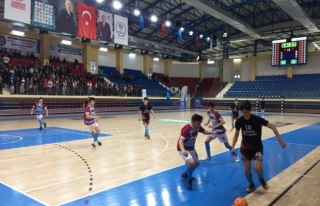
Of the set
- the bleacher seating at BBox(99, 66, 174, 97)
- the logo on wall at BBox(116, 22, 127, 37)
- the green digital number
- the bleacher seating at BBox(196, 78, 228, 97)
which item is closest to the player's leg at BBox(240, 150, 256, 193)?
the logo on wall at BBox(116, 22, 127, 37)

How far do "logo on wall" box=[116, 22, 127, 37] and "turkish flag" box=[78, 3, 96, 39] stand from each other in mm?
2326

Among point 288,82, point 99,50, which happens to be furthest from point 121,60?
point 288,82

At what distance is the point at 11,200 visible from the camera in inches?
172

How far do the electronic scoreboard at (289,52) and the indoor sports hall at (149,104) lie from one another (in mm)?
118

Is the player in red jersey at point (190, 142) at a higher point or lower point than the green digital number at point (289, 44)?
lower

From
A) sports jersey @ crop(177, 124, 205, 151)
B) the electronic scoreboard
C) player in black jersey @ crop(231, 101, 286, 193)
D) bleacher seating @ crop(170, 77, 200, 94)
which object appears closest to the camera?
player in black jersey @ crop(231, 101, 286, 193)

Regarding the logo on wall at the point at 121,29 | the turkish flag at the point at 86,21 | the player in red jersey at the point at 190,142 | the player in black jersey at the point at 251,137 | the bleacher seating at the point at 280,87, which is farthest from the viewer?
the bleacher seating at the point at 280,87

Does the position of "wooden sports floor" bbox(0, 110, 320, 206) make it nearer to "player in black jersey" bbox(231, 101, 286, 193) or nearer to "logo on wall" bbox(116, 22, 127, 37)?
"player in black jersey" bbox(231, 101, 286, 193)

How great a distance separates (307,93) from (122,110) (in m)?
22.1

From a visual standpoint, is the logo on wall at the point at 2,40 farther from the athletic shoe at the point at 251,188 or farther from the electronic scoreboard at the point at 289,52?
the electronic scoreboard at the point at 289,52

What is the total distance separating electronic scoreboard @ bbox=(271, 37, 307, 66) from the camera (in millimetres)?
30234

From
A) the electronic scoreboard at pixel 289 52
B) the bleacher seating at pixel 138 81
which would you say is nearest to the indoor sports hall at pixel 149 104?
the electronic scoreboard at pixel 289 52

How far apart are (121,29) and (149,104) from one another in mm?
11253

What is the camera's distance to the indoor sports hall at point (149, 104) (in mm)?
5020
